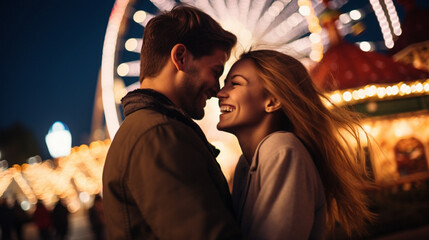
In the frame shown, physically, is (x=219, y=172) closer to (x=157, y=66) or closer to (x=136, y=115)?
(x=136, y=115)

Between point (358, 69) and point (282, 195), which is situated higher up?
point (282, 195)

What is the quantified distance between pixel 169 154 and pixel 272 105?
1151 millimetres

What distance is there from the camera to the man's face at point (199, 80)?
213cm

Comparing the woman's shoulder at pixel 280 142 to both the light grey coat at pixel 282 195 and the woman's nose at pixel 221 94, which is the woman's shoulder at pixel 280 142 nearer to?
the light grey coat at pixel 282 195

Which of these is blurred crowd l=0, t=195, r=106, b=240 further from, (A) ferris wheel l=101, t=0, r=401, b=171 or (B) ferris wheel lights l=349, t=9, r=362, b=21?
(B) ferris wheel lights l=349, t=9, r=362, b=21

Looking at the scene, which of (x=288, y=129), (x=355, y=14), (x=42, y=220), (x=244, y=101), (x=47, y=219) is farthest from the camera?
(x=355, y=14)

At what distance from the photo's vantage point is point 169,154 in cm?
152

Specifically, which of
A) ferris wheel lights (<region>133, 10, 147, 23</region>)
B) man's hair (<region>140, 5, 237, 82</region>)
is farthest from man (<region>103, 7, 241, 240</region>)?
ferris wheel lights (<region>133, 10, 147, 23</region>)

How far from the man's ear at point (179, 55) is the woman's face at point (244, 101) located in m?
0.51

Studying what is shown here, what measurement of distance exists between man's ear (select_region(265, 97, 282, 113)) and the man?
49 centimetres

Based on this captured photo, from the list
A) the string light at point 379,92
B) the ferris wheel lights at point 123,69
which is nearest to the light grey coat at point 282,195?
the string light at point 379,92

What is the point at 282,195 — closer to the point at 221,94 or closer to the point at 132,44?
the point at 221,94

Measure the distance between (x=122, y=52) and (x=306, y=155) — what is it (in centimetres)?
942

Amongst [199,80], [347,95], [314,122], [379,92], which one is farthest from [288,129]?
[379,92]
